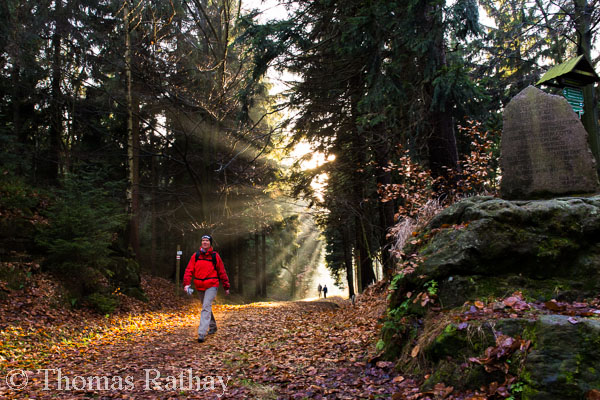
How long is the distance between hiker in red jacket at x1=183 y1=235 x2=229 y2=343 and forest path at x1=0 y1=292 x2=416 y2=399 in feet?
1.73

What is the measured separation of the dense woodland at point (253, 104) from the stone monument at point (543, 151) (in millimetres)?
1195

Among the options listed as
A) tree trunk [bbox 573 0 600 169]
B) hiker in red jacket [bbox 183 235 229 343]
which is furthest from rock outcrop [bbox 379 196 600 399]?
tree trunk [bbox 573 0 600 169]

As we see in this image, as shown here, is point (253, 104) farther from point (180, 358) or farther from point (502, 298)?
point (502, 298)

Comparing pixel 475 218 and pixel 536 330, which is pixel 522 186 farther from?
pixel 536 330

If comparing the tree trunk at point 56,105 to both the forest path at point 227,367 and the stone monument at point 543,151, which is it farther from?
the stone monument at point 543,151

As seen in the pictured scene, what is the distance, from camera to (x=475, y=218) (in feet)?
16.7

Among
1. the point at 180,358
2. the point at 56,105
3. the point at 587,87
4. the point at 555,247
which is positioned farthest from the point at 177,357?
the point at 56,105

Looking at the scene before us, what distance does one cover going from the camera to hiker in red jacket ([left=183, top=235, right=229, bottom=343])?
24.3ft

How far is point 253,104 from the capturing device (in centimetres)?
1240

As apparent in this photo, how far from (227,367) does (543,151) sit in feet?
20.1

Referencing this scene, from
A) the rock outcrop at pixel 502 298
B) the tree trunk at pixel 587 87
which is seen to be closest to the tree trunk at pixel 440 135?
the rock outcrop at pixel 502 298

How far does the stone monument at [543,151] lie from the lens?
559 centimetres

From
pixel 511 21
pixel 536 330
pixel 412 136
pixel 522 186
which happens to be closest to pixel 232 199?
pixel 412 136

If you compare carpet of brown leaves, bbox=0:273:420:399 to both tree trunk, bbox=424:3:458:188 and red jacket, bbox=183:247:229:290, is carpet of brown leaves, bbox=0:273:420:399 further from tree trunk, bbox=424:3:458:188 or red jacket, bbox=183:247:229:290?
tree trunk, bbox=424:3:458:188
